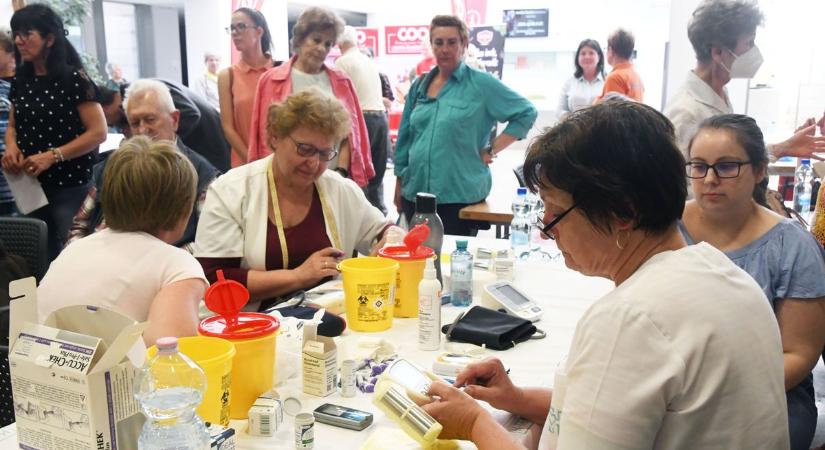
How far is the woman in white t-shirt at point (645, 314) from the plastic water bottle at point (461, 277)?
39.2 inches

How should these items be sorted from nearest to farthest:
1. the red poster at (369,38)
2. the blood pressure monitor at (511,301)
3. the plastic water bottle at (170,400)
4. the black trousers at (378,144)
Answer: the plastic water bottle at (170,400) < the blood pressure monitor at (511,301) < the black trousers at (378,144) < the red poster at (369,38)

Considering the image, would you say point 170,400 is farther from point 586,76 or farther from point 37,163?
point 586,76

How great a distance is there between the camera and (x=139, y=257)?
1.65 metres

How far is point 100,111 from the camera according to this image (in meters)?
3.55

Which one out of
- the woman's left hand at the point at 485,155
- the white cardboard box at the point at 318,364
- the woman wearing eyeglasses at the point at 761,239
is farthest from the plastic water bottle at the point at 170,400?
the woman's left hand at the point at 485,155

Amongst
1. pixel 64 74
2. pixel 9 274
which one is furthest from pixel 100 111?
pixel 9 274

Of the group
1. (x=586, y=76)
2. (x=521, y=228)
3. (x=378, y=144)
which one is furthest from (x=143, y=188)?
(x=586, y=76)

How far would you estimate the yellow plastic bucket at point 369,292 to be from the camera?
187 centimetres

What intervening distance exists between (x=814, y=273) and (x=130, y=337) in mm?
1682

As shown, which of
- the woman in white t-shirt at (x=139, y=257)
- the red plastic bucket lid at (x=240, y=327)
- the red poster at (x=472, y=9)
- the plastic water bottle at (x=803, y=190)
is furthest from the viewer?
the red poster at (x=472, y=9)

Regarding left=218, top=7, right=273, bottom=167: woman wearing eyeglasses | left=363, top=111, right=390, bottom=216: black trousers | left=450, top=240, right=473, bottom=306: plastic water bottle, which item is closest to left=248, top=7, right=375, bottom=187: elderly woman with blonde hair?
left=218, top=7, right=273, bottom=167: woman wearing eyeglasses

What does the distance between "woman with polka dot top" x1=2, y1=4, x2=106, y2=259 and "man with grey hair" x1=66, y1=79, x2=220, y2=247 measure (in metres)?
0.69

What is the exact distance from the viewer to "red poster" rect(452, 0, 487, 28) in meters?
11.4

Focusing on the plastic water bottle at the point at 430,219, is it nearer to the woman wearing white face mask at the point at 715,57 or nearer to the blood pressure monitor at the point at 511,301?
the blood pressure monitor at the point at 511,301
